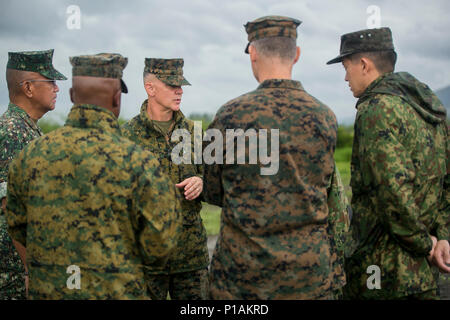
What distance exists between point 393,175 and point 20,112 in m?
3.02

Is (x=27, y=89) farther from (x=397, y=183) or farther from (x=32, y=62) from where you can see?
(x=397, y=183)

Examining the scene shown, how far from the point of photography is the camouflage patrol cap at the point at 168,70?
14.6 feet

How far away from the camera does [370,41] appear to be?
3361 mm

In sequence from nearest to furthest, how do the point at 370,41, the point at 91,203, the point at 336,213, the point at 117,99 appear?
the point at 91,203, the point at 117,99, the point at 336,213, the point at 370,41

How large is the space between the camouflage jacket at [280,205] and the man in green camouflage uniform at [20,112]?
1.87 meters

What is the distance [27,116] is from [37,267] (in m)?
1.78

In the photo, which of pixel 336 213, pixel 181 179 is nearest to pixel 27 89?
pixel 181 179

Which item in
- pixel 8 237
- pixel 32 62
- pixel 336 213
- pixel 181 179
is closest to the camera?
pixel 336 213

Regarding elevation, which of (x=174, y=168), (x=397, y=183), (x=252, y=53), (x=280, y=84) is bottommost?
(x=397, y=183)

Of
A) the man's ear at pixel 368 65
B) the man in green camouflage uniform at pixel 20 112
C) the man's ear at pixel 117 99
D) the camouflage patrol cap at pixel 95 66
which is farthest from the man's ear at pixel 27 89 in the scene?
the man's ear at pixel 368 65

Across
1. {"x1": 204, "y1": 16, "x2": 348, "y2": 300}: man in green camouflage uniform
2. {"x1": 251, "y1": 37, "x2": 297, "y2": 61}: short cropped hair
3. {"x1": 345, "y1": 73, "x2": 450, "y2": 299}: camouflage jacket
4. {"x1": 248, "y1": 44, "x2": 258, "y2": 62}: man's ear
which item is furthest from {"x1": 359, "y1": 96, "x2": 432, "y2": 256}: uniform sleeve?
{"x1": 248, "y1": 44, "x2": 258, "y2": 62}: man's ear

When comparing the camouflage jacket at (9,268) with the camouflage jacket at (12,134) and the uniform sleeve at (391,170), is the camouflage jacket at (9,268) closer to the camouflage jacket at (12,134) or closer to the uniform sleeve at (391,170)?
the camouflage jacket at (12,134)

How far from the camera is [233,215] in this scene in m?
2.79

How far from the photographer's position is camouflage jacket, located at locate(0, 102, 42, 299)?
12.2ft
